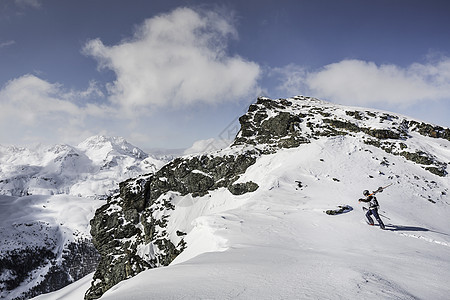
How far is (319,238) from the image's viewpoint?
12125mm

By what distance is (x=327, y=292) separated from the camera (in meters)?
4.01

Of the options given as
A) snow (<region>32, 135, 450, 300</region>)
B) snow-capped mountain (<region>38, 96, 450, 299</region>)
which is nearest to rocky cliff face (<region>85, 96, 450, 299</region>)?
snow-capped mountain (<region>38, 96, 450, 299</region>)

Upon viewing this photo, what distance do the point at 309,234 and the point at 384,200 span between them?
16005mm

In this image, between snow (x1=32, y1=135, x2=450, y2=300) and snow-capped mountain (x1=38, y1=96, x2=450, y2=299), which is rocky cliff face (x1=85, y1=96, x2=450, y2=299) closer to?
snow-capped mountain (x1=38, y1=96, x2=450, y2=299)

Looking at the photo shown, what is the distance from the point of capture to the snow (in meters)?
4.41

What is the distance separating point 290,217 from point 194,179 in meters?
30.6

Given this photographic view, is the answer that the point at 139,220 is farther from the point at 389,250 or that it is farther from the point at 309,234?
the point at 389,250

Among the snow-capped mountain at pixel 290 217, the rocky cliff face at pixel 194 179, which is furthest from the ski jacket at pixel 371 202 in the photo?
the rocky cliff face at pixel 194 179

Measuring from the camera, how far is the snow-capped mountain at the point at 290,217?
491 centimetres

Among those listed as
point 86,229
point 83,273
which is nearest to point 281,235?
point 83,273

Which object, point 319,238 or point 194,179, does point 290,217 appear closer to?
point 319,238

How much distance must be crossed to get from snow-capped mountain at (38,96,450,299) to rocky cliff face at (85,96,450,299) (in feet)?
0.76

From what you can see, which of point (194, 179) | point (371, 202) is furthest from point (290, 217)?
point (194, 179)

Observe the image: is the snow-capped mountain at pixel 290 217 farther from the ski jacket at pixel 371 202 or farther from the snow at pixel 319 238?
the ski jacket at pixel 371 202
